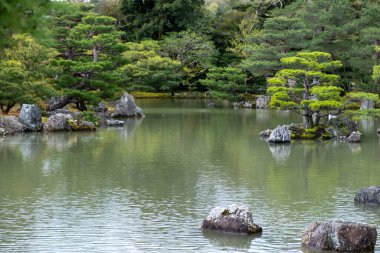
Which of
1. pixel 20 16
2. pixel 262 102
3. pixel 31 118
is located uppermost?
pixel 20 16

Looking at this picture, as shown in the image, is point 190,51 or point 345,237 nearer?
point 345,237

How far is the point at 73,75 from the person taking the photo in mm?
33812

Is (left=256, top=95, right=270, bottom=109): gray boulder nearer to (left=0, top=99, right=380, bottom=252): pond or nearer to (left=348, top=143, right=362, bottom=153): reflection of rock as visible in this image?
(left=0, top=99, right=380, bottom=252): pond

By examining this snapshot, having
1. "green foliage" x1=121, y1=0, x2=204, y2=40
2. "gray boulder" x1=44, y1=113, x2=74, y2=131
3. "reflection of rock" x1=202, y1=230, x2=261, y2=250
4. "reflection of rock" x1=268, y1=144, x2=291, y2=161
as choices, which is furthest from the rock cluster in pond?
"reflection of rock" x1=202, y1=230, x2=261, y2=250

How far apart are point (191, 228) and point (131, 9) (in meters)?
45.2

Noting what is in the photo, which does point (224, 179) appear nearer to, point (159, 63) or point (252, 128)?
point (252, 128)

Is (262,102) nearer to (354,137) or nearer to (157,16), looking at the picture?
(157,16)

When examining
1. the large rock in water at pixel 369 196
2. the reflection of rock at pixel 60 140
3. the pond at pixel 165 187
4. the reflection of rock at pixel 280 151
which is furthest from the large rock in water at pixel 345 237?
the reflection of rock at pixel 60 140

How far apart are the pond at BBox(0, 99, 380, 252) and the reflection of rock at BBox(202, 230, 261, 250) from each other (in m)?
0.02

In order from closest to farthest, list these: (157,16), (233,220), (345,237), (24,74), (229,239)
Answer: (345,237), (229,239), (233,220), (24,74), (157,16)

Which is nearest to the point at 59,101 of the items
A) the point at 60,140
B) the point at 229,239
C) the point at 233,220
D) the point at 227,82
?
the point at 60,140

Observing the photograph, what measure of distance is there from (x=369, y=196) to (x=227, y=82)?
102 feet

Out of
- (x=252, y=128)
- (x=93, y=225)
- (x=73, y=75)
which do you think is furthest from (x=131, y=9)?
(x=93, y=225)

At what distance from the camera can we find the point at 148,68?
46750 millimetres
